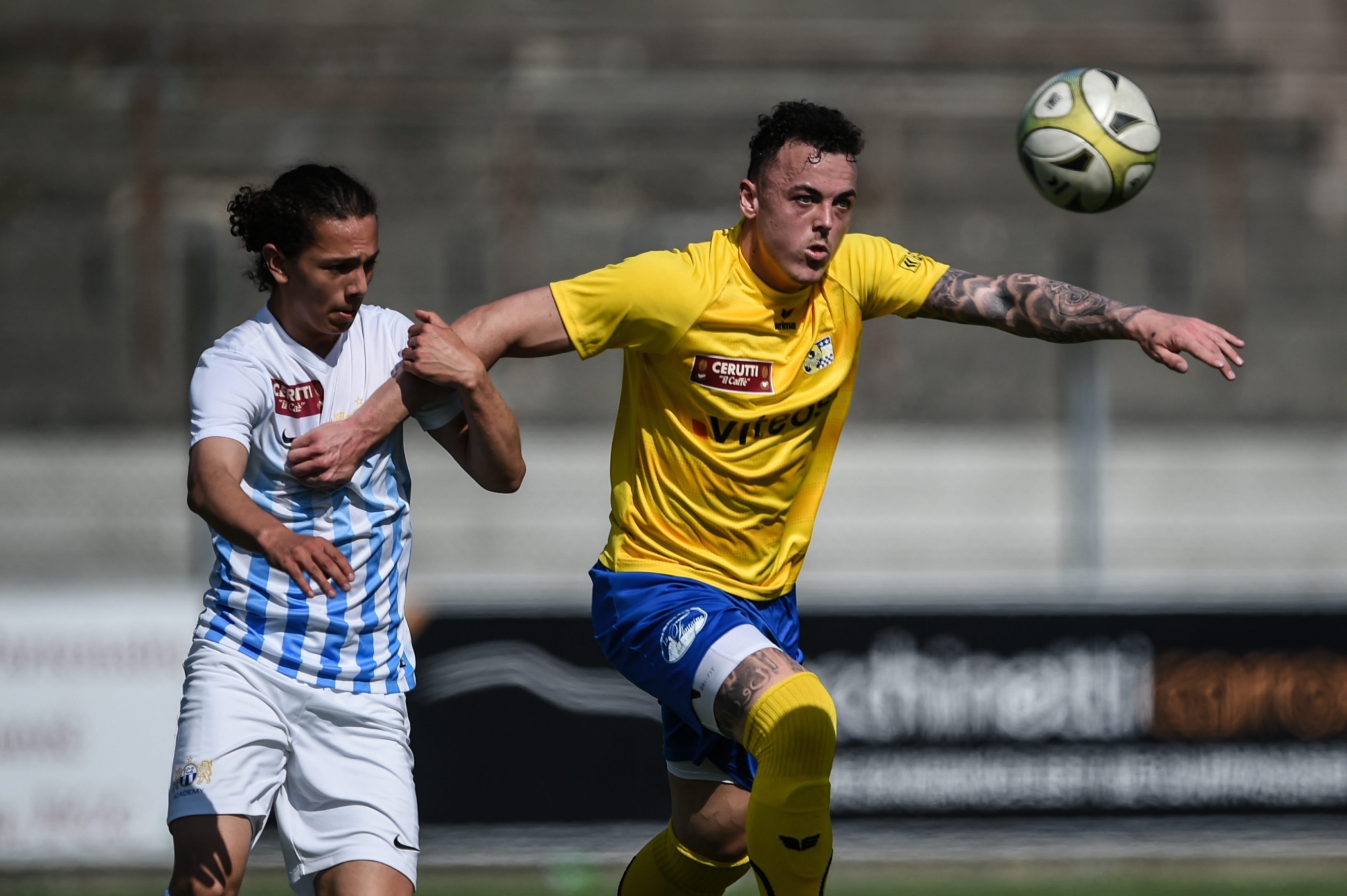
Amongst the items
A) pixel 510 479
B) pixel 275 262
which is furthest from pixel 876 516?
pixel 275 262

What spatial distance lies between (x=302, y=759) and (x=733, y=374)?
1.65m

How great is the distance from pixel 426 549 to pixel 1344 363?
12.1 meters

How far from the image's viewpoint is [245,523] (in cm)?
344

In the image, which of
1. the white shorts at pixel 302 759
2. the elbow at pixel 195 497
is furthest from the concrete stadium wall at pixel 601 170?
the elbow at pixel 195 497

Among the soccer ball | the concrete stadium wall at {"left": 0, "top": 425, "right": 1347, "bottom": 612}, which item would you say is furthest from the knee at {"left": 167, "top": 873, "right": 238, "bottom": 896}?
the concrete stadium wall at {"left": 0, "top": 425, "right": 1347, "bottom": 612}

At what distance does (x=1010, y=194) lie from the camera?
19.0m

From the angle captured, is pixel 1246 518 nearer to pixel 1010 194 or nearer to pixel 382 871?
pixel 1010 194

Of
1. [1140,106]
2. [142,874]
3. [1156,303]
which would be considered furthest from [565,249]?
[1140,106]

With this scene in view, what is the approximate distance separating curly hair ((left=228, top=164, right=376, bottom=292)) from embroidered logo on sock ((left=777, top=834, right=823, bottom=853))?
Answer: 2004 mm

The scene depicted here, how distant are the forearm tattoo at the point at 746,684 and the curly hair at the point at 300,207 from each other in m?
1.59

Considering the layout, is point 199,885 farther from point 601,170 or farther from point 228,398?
point 601,170

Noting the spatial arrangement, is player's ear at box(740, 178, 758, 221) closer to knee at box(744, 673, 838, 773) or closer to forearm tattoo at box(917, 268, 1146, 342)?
forearm tattoo at box(917, 268, 1146, 342)

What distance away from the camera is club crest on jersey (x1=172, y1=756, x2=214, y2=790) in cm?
357

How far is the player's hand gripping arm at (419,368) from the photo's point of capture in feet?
12.1
